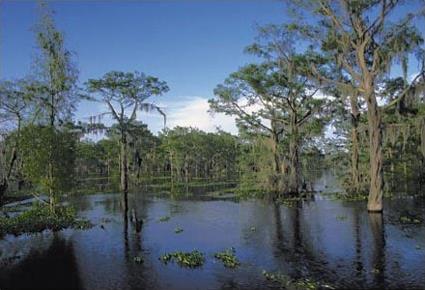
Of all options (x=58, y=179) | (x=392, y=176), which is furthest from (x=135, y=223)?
(x=392, y=176)

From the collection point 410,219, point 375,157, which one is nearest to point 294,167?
point 375,157

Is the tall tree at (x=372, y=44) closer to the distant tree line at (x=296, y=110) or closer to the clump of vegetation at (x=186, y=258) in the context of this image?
Answer: the distant tree line at (x=296, y=110)

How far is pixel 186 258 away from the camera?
15.6 metres

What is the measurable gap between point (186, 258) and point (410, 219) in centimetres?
1402

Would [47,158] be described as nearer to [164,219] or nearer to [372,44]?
[164,219]

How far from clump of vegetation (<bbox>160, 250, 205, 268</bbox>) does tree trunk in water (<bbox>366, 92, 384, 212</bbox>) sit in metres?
14.4

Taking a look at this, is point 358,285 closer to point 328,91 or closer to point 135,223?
point 135,223

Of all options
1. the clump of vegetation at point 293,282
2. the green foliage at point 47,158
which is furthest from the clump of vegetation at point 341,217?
the green foliage at point 47,158

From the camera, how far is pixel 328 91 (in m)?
38.6

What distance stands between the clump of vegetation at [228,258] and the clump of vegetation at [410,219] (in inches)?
433

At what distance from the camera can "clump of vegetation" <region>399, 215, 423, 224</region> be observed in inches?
872

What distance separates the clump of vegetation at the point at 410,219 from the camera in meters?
22.2

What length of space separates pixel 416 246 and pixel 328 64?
2475 centimetres

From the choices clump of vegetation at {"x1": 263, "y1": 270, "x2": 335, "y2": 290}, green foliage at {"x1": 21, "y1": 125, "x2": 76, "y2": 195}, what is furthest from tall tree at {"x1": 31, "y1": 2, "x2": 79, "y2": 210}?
clump of vegetation at {"x1": 263, "y1": 270, "x2": 335, "y2": 290}
